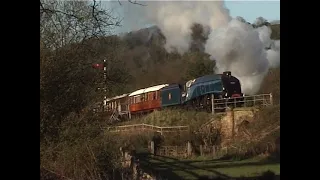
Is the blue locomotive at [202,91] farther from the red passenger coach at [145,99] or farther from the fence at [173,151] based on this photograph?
the fence at [173,151]

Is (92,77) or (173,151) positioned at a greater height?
(92,77)

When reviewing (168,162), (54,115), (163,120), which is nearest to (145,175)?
(168,162)

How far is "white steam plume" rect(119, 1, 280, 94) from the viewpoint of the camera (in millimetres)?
1396

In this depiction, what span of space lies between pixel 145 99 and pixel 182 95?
0.15 meters

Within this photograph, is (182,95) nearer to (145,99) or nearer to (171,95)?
(171,95)

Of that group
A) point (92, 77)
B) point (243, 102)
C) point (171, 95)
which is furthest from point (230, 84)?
point (92, 77)

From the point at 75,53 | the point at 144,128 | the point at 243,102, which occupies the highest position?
the point at 75,53

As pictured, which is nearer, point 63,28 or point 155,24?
point 155,24

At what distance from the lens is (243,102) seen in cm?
151

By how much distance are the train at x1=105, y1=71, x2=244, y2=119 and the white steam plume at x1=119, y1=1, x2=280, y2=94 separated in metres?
0.05

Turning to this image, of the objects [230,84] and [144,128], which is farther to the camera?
[144,128]
